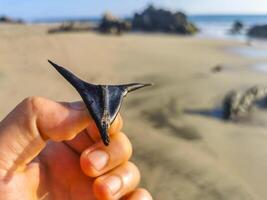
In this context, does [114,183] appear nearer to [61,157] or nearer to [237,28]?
[61,157]

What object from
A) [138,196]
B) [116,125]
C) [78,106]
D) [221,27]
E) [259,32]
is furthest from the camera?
[221,27]

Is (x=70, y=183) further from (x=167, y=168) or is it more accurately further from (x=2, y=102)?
(x=2, y=102)

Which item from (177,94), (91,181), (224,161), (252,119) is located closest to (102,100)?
(91,181)

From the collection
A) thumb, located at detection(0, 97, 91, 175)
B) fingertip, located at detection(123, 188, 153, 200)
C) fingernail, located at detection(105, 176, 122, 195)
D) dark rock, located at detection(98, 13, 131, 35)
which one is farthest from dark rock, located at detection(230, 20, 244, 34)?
thumb, located at detection(0, 97, 91, 175)

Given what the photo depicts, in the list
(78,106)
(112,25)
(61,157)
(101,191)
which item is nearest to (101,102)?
(78,106)

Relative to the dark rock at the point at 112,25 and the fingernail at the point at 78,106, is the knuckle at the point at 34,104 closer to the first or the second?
the fingernail at the point at 78,106

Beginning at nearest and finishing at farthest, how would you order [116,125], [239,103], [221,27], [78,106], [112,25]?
[78,106], [116,125], [239,103], [112,25], [221,27]
